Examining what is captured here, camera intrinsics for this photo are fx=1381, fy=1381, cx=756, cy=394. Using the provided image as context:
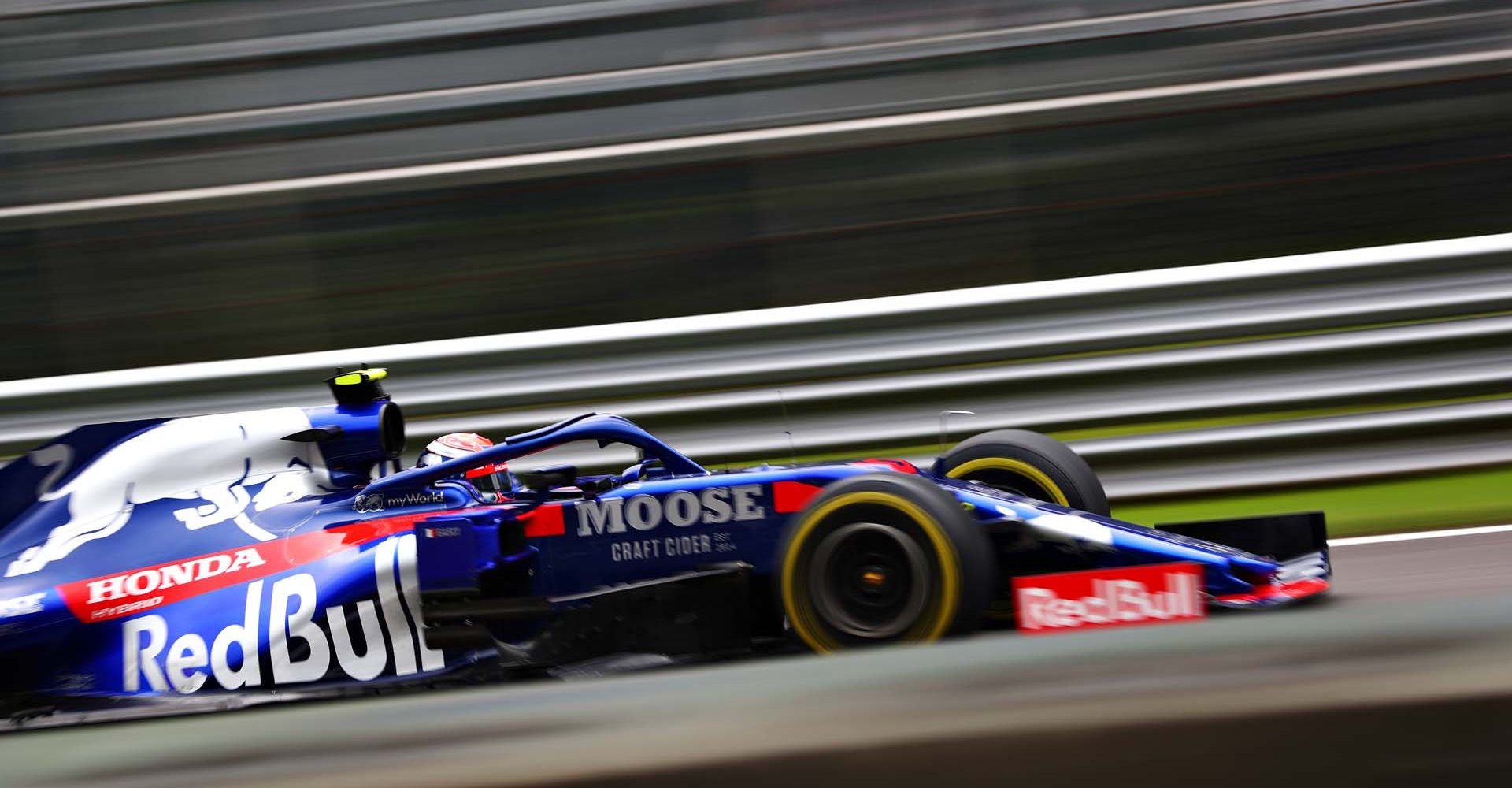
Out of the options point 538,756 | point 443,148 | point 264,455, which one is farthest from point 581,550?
point 443,148

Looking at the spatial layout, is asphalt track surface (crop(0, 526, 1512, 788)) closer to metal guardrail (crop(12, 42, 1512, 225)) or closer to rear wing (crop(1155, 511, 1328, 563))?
rear wing (crop(1155, 511, 1328, 563))

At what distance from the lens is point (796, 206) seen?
735 cm

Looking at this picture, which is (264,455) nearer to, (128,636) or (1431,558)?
(128,636)

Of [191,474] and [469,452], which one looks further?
[191,474]

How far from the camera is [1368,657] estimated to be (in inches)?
62.9

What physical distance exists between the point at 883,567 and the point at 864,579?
0.06 m

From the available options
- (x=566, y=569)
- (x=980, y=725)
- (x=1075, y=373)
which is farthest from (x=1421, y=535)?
(x=980, y=725)

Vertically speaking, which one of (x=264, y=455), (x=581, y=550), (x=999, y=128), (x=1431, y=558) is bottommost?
(x=1431, y=558)

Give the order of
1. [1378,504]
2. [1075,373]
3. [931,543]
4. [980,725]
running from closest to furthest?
[980,725] → [931,543] → [1378,504] → [1075,373]

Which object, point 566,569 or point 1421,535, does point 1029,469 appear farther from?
point 1421,535

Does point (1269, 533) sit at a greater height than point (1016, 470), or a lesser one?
lesser

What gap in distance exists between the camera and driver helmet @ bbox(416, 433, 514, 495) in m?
4.78

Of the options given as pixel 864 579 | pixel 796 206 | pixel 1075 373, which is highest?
pixel 796 206

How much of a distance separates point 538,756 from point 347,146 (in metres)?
6.49
